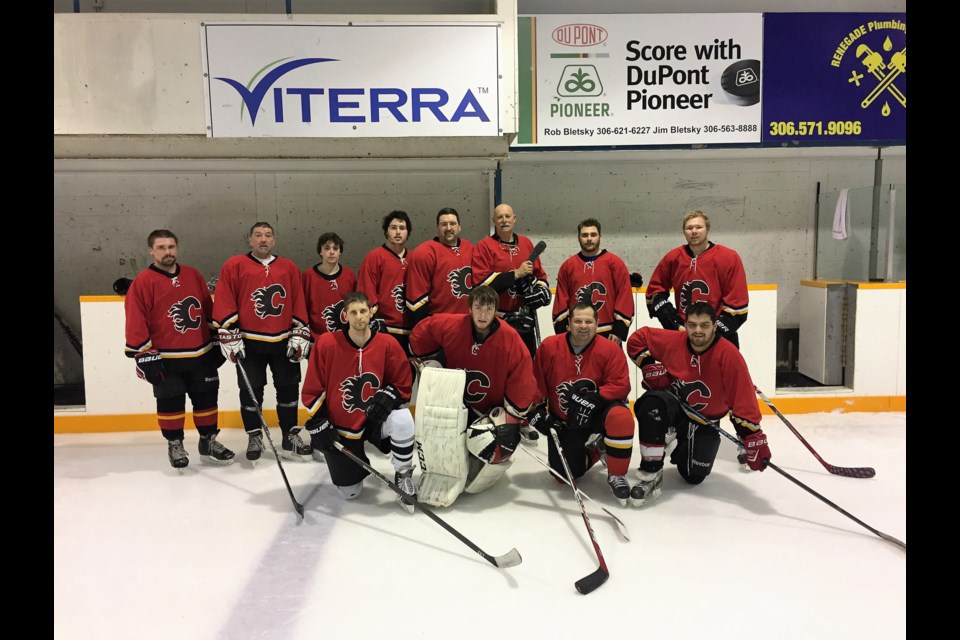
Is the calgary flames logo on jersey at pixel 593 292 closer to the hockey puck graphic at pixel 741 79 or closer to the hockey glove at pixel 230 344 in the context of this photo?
the hockey glove at pixel 230 344

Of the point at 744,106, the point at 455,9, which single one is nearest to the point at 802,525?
the point at 744,106

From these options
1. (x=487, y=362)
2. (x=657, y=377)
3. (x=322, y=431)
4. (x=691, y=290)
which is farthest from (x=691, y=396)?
(x=322, y=431)


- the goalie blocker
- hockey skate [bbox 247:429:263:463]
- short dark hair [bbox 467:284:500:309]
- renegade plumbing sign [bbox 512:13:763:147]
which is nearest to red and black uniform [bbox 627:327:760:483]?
the goalie blocker

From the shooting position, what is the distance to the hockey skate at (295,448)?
3.33 m

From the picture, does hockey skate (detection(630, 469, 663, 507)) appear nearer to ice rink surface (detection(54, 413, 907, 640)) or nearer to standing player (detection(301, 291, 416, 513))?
ice rink surface (detection(54, 413, 907, 640))

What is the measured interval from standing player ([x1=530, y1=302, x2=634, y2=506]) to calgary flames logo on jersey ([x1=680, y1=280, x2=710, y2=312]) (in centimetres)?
78

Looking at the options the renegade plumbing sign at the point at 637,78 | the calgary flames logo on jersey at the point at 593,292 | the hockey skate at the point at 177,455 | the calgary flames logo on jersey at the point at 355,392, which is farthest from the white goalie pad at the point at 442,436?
the renegade plumbing sign at the point at 637,78

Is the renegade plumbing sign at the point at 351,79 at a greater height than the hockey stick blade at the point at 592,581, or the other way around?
the renegade plumbing sign at the point at 351,79

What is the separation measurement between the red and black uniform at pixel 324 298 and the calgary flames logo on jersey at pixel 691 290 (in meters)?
1.94

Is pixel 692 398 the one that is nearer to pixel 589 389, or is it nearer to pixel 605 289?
pixel 589 389

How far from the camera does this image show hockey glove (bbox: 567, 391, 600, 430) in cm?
255

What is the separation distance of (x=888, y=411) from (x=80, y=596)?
4.78m

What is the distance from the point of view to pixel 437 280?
337 centimetres
